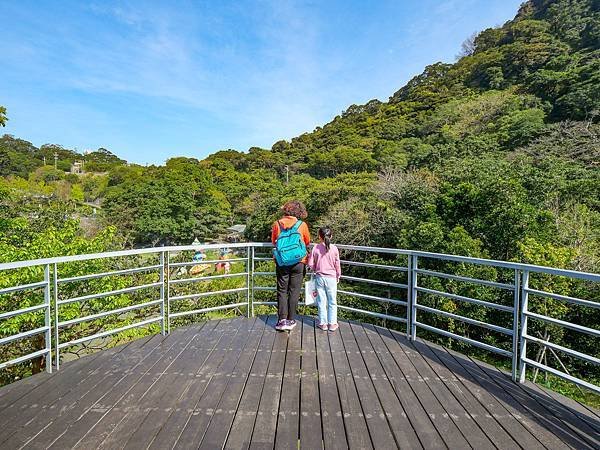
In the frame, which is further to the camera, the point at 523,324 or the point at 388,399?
the point at 523,324

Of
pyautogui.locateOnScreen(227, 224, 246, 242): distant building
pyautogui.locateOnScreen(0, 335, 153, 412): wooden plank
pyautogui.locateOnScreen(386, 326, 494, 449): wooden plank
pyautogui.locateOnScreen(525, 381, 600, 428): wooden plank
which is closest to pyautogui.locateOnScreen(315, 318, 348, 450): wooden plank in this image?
pyautogui.locateOnScreen(386, 326, 494, 449): wooden plank

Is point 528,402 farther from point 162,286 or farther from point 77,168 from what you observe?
point 77,168

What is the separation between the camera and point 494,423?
2.28 m

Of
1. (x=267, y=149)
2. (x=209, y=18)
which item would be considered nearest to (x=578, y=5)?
(x=267, y=149)

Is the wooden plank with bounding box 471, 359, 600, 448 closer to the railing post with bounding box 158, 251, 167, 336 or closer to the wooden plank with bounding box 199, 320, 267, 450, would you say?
the wooden plank with bounding box 199, 320, 267, 450

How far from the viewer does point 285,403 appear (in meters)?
2.51

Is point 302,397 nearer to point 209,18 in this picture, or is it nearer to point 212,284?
point 209,18

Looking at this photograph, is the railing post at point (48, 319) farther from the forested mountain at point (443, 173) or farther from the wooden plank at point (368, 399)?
the forested mountain at point (443, 173)

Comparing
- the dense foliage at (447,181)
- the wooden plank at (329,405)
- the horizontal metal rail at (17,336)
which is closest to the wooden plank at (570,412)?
the wooden plank at (329,405)

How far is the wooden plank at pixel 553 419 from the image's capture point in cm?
210

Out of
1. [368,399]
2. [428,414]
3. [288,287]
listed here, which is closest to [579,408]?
[428,414]

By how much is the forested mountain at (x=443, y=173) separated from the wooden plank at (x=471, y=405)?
8071mm

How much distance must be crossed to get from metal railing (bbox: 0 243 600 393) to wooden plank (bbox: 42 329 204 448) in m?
0.47

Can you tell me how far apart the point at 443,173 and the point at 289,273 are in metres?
15.2
